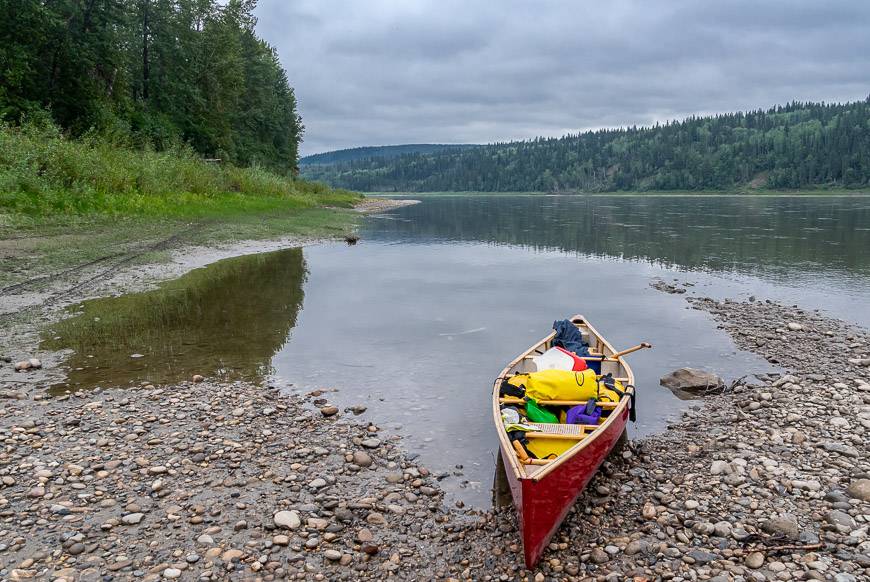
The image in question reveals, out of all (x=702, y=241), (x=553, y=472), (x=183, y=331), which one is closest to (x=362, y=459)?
(x=553, y=472)

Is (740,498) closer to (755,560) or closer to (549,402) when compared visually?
(755,560)

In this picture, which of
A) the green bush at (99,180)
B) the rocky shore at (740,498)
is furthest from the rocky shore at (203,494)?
the green bush at (99,180)

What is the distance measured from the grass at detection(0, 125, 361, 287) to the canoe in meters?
15.0

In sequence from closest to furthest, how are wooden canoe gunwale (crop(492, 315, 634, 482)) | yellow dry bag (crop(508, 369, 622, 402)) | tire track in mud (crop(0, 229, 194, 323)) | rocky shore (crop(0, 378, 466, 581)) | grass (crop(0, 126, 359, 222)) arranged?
rocky shore (crop(0, 378, 466, 581)) → wooden canoe gunwale (crop(492, 315, 634, 482)) → yellow dry bag (crop(508, 369, 622, 402)) → tire track in mud (crop(0, 229, 194, 323)) → grass (crop(0, 126, 359, 222))

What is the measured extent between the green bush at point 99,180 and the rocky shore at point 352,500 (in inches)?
719

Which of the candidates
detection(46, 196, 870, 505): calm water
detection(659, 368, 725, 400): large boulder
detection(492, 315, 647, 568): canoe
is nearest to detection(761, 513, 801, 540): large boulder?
detection(492, 315, 647, 568): canoe

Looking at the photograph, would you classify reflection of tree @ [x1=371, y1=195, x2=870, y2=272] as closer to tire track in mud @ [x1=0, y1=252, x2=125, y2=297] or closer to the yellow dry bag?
the yellow dry bag

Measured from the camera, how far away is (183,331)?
1281 cm

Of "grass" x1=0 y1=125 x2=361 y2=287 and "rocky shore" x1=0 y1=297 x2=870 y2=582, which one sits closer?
"rocky shore" x1=0 y1=297 x2=870 y2=582

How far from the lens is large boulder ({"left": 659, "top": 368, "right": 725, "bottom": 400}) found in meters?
10.2

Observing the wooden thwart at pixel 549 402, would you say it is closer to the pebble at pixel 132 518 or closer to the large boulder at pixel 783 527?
the large boulder at pixel 783 527

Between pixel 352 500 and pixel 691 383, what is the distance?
22.1 ft

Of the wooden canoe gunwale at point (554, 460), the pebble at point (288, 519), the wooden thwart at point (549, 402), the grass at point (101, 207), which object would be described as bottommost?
the pebble at point (288, 519)

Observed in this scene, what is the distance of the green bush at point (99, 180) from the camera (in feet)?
75.8
